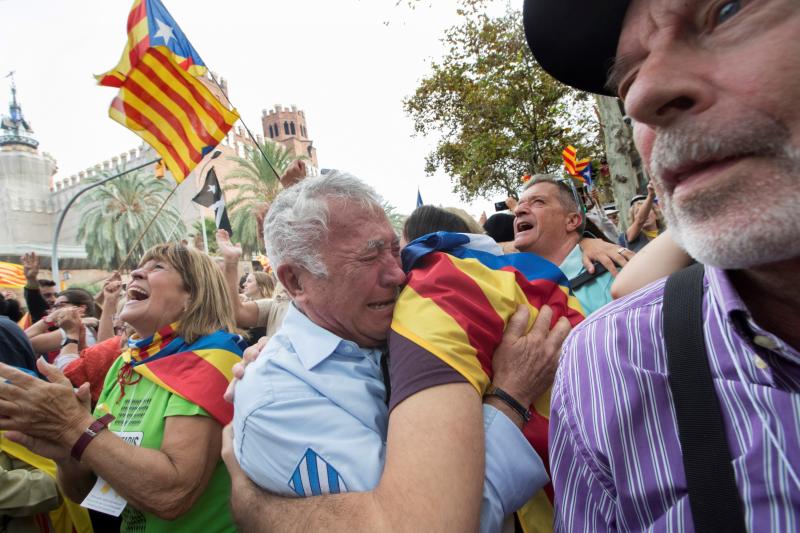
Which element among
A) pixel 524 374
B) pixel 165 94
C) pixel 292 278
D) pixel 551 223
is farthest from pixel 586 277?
pixel 165 94

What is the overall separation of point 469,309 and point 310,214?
72 cm

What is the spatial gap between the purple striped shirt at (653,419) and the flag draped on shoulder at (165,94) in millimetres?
5099

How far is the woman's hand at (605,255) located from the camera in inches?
122

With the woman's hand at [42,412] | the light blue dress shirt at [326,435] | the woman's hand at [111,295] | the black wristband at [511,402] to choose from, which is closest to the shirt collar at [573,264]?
the black wristband at [511,402]

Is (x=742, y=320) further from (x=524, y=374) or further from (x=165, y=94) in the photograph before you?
(x=165, y=94)

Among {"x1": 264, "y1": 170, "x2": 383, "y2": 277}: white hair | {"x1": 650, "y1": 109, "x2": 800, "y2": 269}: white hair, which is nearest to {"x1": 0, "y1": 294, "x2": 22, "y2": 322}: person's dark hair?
{"x1": 264, "y1": 170, "x2": 383, "y2": 277}: white hair

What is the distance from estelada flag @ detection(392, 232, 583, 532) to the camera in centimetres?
141

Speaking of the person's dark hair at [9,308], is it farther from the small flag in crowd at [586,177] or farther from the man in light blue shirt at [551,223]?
the small flag in crowd at [586,177]

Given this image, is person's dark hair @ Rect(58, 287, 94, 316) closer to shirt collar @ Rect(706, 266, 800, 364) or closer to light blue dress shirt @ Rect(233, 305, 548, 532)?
light blue dress shirt @ Rect(233, 305, 548, 532)

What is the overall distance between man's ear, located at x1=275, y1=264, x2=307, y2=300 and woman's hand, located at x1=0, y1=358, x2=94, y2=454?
3.47ft

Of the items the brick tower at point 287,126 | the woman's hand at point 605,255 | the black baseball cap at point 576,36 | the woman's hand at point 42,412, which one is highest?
the brick tower at point 287,126

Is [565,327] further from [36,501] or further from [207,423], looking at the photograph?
[36,501]

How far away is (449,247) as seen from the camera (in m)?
1.88

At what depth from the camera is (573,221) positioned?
365 centimetres
